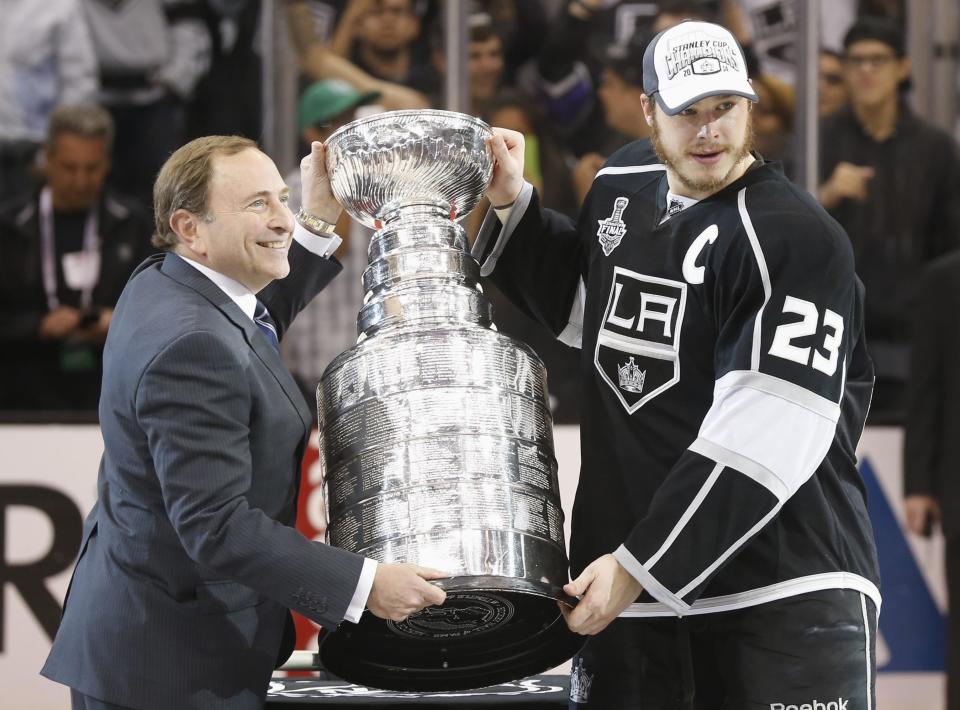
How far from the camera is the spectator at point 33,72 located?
4.45 meters

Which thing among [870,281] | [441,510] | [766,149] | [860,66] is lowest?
[441,510]

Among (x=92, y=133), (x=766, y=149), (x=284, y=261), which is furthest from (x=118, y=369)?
(x=766, y=149)

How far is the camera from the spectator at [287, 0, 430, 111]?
451cm

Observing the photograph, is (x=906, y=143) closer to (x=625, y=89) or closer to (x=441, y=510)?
(x=625, y=89)

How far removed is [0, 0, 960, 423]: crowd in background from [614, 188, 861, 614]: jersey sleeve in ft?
7.06

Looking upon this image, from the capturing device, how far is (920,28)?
15.3 ft

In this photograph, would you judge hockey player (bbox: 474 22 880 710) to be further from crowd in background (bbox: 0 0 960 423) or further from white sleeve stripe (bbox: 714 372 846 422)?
crowd in background (bbox: 0 0 960 423)

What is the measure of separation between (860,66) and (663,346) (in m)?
2.76

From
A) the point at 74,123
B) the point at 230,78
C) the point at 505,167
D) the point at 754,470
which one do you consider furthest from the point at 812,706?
the point at 74,123

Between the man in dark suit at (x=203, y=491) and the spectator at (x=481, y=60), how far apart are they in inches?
94.0

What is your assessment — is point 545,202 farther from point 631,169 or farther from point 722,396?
point 722,396

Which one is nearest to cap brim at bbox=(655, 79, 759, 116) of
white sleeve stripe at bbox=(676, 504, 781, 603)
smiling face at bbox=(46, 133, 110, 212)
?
white sleeve stripe at bbox=(676, 504, 781, 603)

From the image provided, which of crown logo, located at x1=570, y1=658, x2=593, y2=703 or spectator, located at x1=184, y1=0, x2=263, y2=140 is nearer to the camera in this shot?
crown logo, located at x1=570, y1=658, x2=593, y2=703

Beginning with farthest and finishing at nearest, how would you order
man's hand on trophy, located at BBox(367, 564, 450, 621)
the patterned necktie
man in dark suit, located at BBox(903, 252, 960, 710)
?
man in dark suit, located at BBox(903, 252, 960, 710) < the patterned necktie < man's hand on trophy, located at BBox(367, 564, 450, 621)
